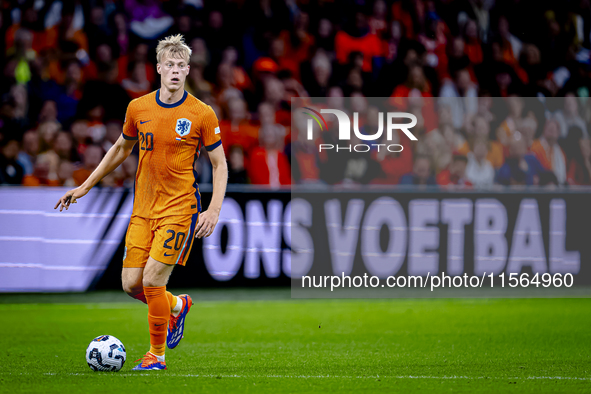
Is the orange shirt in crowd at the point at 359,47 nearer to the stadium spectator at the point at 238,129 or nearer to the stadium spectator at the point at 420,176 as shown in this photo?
the stadium spectator at the point at 238,129

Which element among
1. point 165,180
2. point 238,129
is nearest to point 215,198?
point 165,180

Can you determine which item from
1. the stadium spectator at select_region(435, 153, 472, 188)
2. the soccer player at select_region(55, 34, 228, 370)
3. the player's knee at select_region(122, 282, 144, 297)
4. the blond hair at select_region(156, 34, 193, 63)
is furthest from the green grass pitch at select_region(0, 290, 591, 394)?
the blond hair at select_region(156, 34, 193, 63)

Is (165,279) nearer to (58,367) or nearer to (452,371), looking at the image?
(58,367)

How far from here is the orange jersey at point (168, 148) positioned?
204 inches

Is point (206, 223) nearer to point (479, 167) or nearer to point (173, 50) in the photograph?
point (173, 50)

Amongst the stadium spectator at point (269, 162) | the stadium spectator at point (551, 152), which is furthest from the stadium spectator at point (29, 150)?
the stadium spectator at point (551, 152)

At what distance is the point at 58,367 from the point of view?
5.55 meters

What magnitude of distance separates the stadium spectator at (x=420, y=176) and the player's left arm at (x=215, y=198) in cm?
542

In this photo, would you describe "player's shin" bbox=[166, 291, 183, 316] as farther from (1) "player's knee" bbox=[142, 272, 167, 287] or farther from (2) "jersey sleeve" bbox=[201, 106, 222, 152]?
(2) "jersey sleeve" bbox=[201, 106, 222, 152]

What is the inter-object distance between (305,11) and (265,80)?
208cm

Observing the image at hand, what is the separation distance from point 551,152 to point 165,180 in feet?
24.6

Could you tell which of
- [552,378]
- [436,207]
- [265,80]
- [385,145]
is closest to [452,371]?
[552,378]

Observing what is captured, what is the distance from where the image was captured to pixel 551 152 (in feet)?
36.3

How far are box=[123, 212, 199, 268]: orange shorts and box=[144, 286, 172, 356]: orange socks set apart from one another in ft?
0.68
